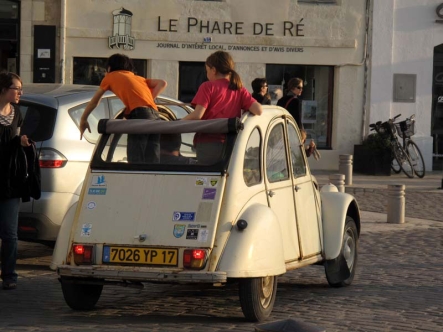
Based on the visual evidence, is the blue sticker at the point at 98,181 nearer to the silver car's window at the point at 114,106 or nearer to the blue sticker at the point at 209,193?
the blue sticker at the point at 209,193

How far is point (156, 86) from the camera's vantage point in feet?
32.2

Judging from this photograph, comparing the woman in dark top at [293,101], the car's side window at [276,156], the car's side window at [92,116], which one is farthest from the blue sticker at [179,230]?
the woman in dark top at [293,101]

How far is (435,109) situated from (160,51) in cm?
711

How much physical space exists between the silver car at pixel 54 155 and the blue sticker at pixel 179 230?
2259mm

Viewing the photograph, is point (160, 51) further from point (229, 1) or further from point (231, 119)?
point (231, 119)

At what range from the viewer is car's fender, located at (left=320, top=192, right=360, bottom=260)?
30.7ft

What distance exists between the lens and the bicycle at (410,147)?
2430 cm

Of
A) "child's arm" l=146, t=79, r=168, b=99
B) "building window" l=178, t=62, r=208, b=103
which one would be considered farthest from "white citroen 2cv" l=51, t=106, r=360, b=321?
"building window" l=178, t=62, r=208, b=103

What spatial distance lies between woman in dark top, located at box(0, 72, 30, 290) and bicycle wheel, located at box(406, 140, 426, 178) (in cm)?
1607

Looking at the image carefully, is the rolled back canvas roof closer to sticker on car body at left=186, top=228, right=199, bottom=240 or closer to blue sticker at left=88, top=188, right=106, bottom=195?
blue sticker at left=88, top=188, right=106, bottom=195

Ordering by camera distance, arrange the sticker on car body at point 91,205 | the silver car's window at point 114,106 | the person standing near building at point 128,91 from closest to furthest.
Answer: the sticker on car body at point 91,205, the person standing near building at point 128,91, the silver car's window at point 114,106

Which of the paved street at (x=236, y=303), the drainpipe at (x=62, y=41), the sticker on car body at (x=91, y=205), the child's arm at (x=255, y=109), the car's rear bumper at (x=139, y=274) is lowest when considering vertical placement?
the paved street at (x=236, y=303)

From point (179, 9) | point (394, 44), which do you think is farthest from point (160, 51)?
point (394, 44)

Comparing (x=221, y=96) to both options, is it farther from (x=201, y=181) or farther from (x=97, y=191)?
(x=97, y=191)
